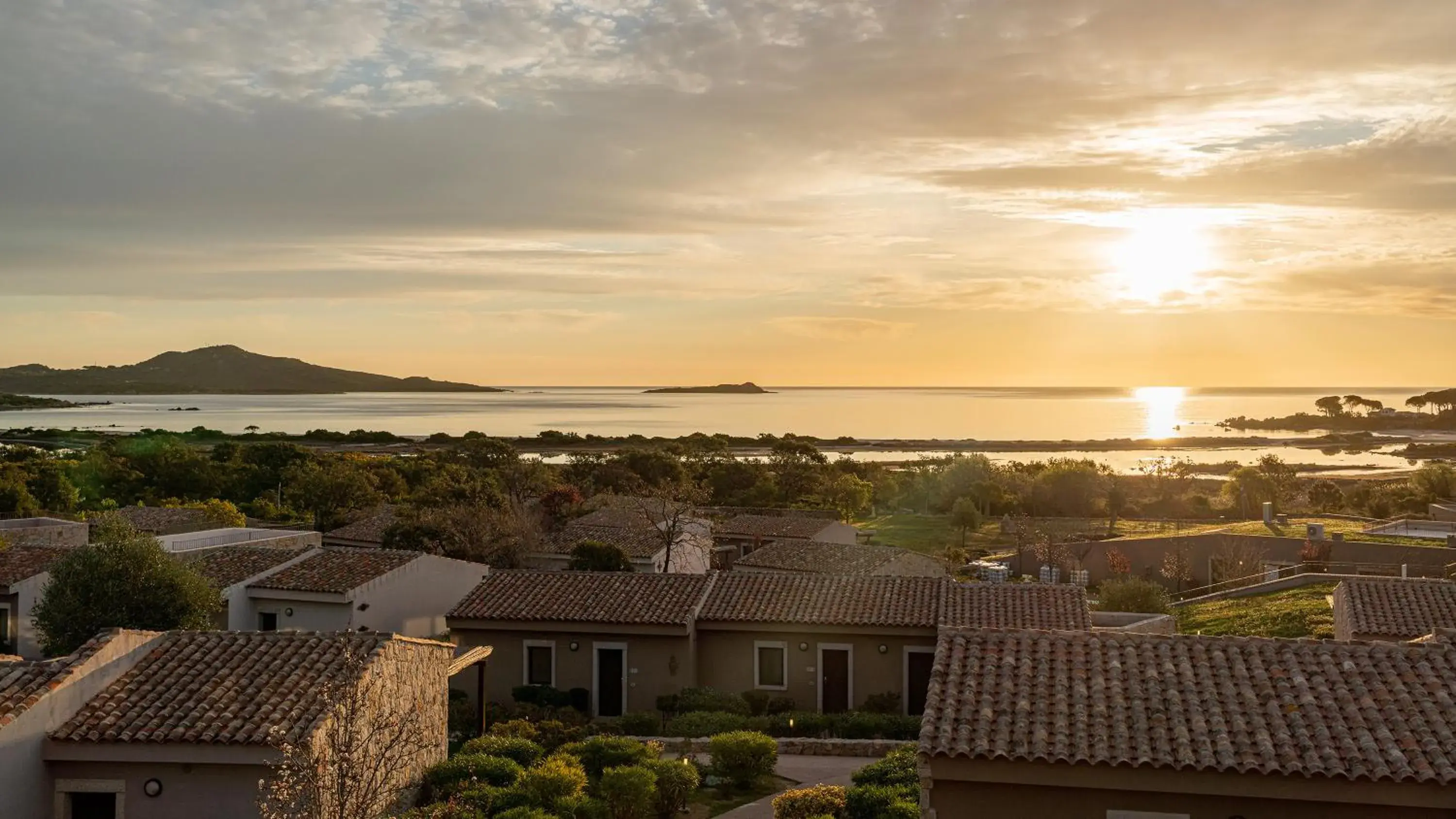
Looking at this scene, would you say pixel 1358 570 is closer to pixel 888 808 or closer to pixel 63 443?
pixel 888 808

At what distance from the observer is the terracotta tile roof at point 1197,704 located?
35.6ft

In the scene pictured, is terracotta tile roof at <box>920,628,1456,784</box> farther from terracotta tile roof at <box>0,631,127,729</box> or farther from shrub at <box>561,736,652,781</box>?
terracotta tile roof at <box>0,631,127,729</box>

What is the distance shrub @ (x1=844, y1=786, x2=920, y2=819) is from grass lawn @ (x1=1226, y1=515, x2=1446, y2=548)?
111 ft

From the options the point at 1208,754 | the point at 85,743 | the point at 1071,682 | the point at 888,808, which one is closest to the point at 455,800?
the point at 85,743

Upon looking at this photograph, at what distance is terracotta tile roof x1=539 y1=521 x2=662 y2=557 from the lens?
131ft

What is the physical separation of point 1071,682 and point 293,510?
57047 millimetres

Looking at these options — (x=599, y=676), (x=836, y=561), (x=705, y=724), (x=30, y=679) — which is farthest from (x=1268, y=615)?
(x=30, y=679)

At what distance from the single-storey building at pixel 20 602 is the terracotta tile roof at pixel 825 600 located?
1583cm

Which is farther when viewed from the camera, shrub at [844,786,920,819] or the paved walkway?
the paved walkway

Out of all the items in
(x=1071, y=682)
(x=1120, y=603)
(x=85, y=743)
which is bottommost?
(x=1120, y=603)

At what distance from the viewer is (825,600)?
26.8 meters

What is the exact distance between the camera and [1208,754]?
1091cm

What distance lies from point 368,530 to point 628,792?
104 feet

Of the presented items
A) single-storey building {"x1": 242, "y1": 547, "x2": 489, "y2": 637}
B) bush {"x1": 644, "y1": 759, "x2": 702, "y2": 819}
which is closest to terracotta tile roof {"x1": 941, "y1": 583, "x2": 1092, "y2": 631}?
bush {"x1": 644, "y1": 759, "x2": 702, "y2": 819}
